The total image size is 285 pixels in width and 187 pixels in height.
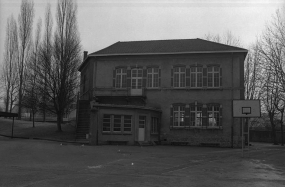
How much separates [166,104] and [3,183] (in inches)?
1000

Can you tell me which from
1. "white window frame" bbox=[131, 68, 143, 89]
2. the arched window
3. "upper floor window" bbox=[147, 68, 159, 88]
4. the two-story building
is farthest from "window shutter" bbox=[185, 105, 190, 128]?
"white window frame" bbox=[131, 68, 143, 89]

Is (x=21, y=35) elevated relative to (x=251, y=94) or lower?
elevated

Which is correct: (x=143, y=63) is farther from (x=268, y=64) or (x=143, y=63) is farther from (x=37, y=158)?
(x=37, y=158)

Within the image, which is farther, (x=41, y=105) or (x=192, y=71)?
(x=41, y=105)

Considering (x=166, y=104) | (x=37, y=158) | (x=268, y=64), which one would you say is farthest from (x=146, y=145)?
(x=37, y=158)

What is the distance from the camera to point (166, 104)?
34438 mm

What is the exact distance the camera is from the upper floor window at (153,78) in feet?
115

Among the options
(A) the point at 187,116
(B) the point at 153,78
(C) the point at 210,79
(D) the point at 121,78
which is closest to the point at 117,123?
(D) the point at 121,78

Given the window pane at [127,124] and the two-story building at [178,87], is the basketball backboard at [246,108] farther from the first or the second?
the window pane at [127,124]

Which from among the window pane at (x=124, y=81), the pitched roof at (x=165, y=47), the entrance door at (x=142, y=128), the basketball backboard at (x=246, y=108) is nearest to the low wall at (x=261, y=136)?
the pitched roof at (x=165, y=47)

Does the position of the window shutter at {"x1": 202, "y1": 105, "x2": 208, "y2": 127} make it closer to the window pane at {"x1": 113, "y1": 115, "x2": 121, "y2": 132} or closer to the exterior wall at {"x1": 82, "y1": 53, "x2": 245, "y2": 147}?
the exterior wall at {"x1": 82, "y1": 53, "x2": 245, "y2": 147}

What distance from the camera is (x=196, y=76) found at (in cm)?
3422

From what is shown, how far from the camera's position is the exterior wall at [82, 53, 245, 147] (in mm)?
33062

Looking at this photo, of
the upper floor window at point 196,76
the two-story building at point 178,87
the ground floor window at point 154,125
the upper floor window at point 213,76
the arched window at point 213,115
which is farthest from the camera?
the upper floor window at point 196,76
